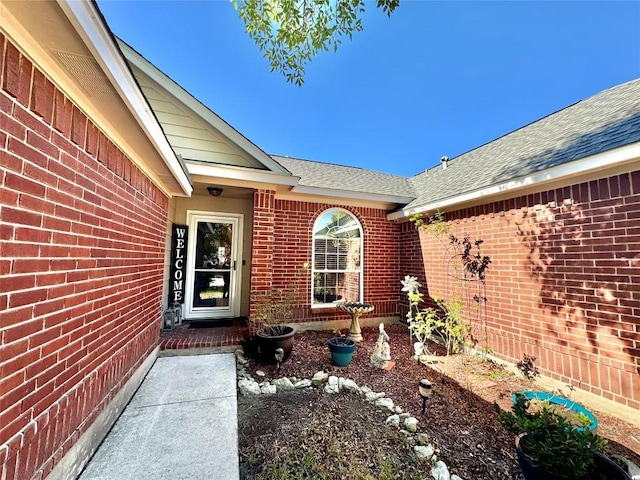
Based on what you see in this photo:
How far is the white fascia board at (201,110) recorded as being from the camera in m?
4.56

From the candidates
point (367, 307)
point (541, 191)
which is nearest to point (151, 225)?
point (367, 307)

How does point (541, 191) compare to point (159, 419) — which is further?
point (541, 191)

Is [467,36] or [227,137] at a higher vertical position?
[467,36]

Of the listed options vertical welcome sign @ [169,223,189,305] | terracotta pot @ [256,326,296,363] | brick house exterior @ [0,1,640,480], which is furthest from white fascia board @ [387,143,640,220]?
vertical welcome sign @ [169,223,189,305]

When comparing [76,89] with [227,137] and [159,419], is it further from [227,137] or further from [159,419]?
[227,137]

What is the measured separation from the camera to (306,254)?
243 inches

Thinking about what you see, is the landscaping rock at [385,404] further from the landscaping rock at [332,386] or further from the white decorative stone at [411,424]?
the landscaping rock at [332,386]

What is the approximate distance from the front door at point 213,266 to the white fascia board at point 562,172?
16.1 ft

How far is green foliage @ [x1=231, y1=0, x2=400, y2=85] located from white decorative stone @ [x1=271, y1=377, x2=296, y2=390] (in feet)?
15.0

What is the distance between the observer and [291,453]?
229cm

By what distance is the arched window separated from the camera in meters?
6.36

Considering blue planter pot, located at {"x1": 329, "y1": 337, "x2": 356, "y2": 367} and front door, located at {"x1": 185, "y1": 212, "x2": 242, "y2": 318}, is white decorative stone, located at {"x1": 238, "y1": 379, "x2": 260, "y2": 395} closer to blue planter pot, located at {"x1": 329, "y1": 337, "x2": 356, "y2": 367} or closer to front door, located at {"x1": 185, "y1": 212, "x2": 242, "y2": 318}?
blue planter pot, located at {"x1": 329, "y1": 337, "x2": 356, "y2": 367}

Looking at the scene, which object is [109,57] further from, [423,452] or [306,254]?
[306,254]

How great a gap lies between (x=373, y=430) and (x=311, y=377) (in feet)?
4.34
